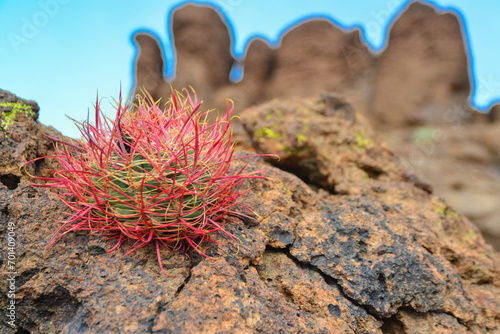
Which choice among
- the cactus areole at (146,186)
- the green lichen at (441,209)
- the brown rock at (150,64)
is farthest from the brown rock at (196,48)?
the cactus areole at (146,186)

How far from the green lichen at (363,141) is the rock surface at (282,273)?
0.56 m

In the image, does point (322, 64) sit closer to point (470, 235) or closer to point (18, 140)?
point (470, 235)

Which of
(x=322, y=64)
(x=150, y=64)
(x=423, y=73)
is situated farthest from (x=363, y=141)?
(x=150, y=64)

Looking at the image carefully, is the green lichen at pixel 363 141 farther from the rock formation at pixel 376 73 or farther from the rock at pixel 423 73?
the rock at pixel 423 73

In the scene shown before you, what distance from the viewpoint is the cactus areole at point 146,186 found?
1908mm

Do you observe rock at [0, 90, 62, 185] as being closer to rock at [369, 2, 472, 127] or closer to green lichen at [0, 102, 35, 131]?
green lichen at [0, 102, 35, 131]

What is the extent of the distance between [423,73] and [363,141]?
43.5 feet

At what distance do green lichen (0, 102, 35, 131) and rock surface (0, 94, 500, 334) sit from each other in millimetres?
139

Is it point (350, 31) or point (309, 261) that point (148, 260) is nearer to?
point (309, 261)

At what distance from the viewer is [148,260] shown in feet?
6.56

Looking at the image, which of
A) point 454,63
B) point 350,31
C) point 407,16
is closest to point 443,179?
point 454,63

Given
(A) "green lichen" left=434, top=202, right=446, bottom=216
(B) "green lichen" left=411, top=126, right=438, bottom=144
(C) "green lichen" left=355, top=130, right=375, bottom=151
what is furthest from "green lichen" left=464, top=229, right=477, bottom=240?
(B) "green lichen" left=411, top=126, right=438, bottom=144

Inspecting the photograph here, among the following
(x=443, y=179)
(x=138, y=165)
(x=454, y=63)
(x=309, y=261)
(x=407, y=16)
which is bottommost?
(x=138, y=165)

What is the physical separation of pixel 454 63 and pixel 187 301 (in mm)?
16251
